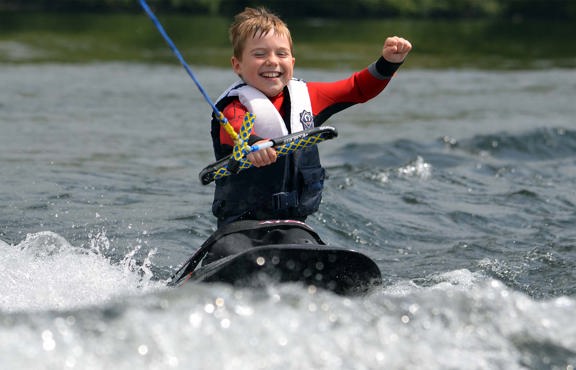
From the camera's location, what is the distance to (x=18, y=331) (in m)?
3.52

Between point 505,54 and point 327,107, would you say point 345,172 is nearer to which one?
point 327,107

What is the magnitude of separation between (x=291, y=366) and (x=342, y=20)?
33.3 metres

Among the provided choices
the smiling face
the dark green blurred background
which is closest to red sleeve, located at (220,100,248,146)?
the smiling face

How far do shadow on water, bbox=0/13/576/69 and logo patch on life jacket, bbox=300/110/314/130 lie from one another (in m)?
14.6

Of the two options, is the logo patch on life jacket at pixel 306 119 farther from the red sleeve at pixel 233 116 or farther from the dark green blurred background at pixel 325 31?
the dark green blurred background at pixel 325 31

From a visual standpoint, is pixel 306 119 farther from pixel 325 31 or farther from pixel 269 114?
pixel 325 31

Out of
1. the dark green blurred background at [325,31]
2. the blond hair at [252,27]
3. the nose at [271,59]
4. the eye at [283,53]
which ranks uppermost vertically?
the blond hair at [252,27]

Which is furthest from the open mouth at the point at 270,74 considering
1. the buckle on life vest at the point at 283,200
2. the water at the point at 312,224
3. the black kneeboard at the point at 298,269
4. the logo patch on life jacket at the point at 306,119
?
the water at the point at 312,224

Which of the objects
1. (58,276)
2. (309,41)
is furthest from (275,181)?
(309,41)

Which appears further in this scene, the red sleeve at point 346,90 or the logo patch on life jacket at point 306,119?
the red sleeve at point 346,90

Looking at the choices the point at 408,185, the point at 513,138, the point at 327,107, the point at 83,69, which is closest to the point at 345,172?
the point at 408,185

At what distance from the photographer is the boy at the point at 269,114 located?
502 centimetres

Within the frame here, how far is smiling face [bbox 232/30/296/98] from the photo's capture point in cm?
504

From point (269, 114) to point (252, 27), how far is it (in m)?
0.44
